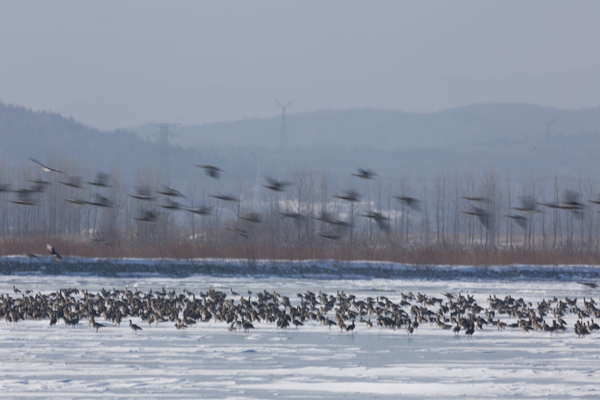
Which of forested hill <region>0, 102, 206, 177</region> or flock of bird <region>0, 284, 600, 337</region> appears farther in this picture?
forested hill <region>0, 102, 206, 177</region>

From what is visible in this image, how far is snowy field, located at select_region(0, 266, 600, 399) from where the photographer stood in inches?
378

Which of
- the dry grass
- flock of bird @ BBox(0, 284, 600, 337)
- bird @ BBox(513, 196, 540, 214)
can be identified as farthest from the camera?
the dry grass

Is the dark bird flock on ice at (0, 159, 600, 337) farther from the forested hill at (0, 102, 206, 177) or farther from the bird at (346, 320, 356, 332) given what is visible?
the forested hill at (0, 102, 206, 177)

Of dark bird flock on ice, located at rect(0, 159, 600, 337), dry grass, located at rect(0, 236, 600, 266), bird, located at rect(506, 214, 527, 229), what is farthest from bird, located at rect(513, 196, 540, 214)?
dry grass, located at rect(0, 236, 600, 266)

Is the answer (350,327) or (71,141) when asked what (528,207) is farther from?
(71,141)

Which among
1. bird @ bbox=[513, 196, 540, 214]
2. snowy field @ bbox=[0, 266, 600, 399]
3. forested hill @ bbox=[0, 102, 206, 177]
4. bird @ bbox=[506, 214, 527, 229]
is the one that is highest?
forested hill @ bbox=[0, 102, 206, 177]

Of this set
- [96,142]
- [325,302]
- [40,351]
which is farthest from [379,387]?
[96,142]

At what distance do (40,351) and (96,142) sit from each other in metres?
165

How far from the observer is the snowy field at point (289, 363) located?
960 cm

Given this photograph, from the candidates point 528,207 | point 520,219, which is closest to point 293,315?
point 520,219

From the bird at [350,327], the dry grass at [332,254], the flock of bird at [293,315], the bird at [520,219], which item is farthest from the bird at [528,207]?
the dry grass at [332,254]

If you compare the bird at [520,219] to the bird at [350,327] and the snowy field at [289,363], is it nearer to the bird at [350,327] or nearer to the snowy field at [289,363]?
the snowy field at [289,363]

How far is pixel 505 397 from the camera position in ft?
30.6

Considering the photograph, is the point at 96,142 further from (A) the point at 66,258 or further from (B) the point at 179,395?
(B) the point at 179,395
